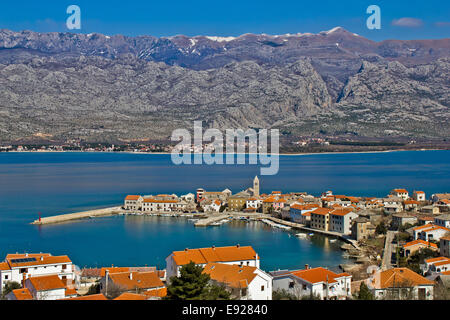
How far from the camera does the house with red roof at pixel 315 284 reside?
25.3 ft

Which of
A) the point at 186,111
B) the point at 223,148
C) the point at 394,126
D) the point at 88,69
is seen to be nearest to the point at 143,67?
the point at 88,69

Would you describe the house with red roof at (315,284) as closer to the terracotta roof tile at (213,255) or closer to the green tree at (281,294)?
the green tree at (281,294)

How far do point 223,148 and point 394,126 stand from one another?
24.4m

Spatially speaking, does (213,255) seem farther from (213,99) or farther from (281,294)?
(213,99)

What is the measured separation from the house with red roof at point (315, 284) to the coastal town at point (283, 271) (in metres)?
0.01

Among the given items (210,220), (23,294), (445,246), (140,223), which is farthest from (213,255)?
(140,223)

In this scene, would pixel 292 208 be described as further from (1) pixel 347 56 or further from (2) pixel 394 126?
(1) pixel 347 56

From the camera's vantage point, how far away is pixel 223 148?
6838 centimetres

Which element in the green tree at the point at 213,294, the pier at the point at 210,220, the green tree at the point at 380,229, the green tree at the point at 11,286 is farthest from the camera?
the pier at the point at 210,220

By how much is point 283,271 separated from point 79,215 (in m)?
12.3

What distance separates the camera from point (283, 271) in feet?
32.5

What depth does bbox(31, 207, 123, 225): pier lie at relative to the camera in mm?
19125

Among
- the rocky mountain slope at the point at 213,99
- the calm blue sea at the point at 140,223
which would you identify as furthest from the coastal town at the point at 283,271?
the rocky mountain slope at the point at 213,99

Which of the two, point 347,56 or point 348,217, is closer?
point 348,217
